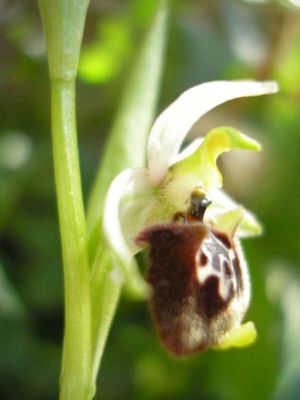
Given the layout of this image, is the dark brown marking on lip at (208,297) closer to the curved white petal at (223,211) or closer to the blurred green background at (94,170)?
the curved white petal at (223,211)

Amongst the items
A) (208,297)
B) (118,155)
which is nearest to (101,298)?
(208,297)

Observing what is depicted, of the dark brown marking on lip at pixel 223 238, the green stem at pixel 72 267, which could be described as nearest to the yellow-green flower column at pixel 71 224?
the green stem at pixel 72 267

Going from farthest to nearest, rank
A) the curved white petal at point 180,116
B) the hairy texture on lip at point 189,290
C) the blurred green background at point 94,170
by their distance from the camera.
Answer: the blurred green background at point 94,170 → the curved white petal at point 180,116 → the hairy texture on lip at point 189,290

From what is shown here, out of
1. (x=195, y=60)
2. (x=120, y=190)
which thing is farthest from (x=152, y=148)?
(x=195, y=60)

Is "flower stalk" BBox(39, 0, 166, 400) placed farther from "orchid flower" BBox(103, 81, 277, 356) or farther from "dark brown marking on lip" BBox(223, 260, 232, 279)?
"dark brown marking on lip" BBox(223, 260, 232, 279)

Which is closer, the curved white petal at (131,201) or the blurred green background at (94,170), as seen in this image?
the curved white petal at (131,201)

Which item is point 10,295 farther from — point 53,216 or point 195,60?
point 195,60
